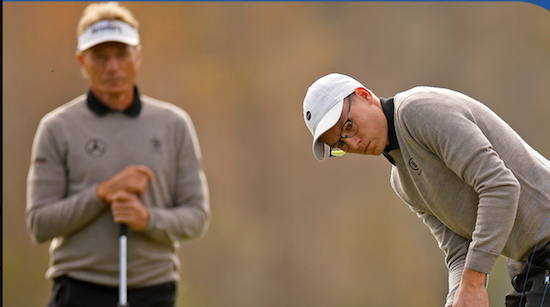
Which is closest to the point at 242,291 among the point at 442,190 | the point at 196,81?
the point at 196,81

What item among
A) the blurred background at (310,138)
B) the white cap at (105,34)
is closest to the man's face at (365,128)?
the white cap at (105,34)

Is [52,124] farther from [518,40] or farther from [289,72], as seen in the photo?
[518,40]

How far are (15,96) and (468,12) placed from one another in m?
3.44

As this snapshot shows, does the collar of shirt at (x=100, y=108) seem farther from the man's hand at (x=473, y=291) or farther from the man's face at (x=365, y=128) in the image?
the man's hand at (x=473, y=291)

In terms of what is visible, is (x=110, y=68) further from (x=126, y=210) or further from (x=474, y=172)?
(x=474, y=172)

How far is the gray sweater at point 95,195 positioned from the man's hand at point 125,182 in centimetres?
3

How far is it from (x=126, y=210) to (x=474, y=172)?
1.01 m

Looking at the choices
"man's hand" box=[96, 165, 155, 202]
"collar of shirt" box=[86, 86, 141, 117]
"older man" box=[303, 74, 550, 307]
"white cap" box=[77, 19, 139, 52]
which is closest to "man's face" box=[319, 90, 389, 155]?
"older man" box=[303, 74, 550, 307]

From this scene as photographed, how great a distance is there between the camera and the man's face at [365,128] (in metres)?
1.29

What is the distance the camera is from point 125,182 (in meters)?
1.64

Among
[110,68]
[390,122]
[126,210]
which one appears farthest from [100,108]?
[390,122]

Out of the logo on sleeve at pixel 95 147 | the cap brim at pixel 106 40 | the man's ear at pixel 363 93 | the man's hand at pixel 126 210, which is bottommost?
the man's hand at pixel 126 210

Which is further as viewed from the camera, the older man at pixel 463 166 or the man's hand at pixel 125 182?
the man's hand at pixel 125 182

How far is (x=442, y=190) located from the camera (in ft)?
4.09
